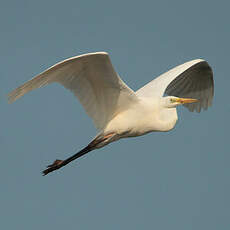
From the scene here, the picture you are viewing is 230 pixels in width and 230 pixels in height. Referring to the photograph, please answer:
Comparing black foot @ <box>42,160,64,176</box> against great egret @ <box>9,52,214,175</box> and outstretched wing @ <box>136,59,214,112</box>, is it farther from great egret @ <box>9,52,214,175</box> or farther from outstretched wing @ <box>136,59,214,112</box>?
outstretched wing @ <box>136,59,214,112</box>

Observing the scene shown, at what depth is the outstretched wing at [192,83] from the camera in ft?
37.3

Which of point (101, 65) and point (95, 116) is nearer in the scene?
point (101, 65)

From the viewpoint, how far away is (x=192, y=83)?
1218cm

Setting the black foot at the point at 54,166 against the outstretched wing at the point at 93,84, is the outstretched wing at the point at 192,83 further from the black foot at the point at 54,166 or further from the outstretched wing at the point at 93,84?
the black foot at the point at 54,166

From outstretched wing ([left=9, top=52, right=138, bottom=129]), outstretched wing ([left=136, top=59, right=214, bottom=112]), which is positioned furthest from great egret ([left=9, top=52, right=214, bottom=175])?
outstretched wing ([left=136, top=59, right=214, bottom=112])

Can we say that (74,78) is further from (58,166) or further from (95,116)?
(58,166)

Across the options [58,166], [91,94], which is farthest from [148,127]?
[58,166]

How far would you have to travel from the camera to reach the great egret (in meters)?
8.45

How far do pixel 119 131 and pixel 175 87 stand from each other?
2.84 meters

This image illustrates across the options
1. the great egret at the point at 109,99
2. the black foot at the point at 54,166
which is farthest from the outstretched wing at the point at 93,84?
the black foot at the point at 54,166

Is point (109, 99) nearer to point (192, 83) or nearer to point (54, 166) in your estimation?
point (54, 166)

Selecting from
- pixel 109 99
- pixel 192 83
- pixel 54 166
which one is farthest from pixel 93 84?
pixel 192 83

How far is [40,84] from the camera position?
7.74m

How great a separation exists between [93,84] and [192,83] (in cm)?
370
